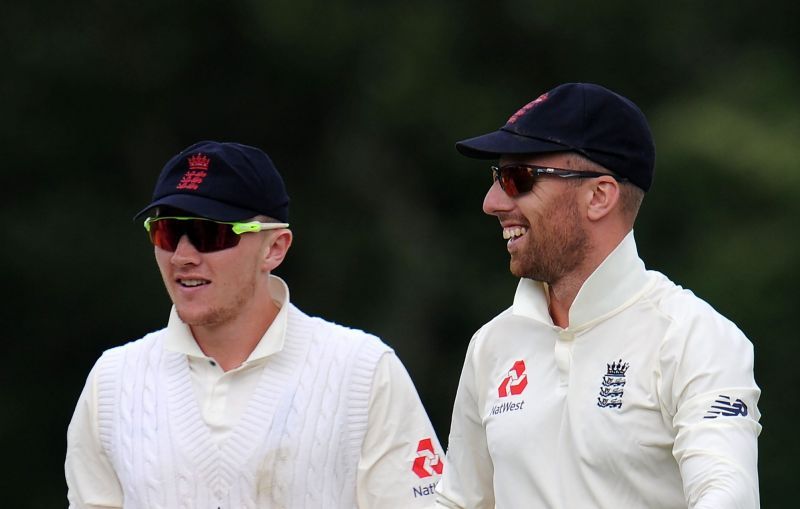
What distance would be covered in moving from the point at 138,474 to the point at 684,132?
9.66 m

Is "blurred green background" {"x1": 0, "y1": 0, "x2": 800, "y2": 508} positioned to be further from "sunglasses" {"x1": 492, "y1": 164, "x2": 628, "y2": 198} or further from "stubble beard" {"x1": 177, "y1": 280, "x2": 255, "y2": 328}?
"sunglasses" {"x1": 492, "y1": 164, "x2": 628, "y2": 198}

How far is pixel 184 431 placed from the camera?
5574 millimetres

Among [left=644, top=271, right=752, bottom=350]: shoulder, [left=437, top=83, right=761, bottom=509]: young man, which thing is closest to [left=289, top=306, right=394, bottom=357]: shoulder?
[left=437, top=83, right=761, bottom=509]: young man

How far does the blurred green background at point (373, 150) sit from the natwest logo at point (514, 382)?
29.5 ft

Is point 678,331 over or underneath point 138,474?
over

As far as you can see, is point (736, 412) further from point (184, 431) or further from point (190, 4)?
point (190, 4)

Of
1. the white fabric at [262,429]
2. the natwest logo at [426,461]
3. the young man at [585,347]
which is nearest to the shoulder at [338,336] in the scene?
the white fabric at [262,429]

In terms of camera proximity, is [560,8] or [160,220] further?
[560,8]

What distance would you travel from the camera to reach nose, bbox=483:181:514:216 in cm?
489

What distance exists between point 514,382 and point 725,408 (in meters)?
0.66

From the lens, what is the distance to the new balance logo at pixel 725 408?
4.45m

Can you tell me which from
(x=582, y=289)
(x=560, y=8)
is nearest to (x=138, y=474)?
(x=582, y=289)

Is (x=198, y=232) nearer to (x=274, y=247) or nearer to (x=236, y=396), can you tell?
(x=274, y=247)

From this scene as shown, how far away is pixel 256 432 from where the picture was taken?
5.55 meters
